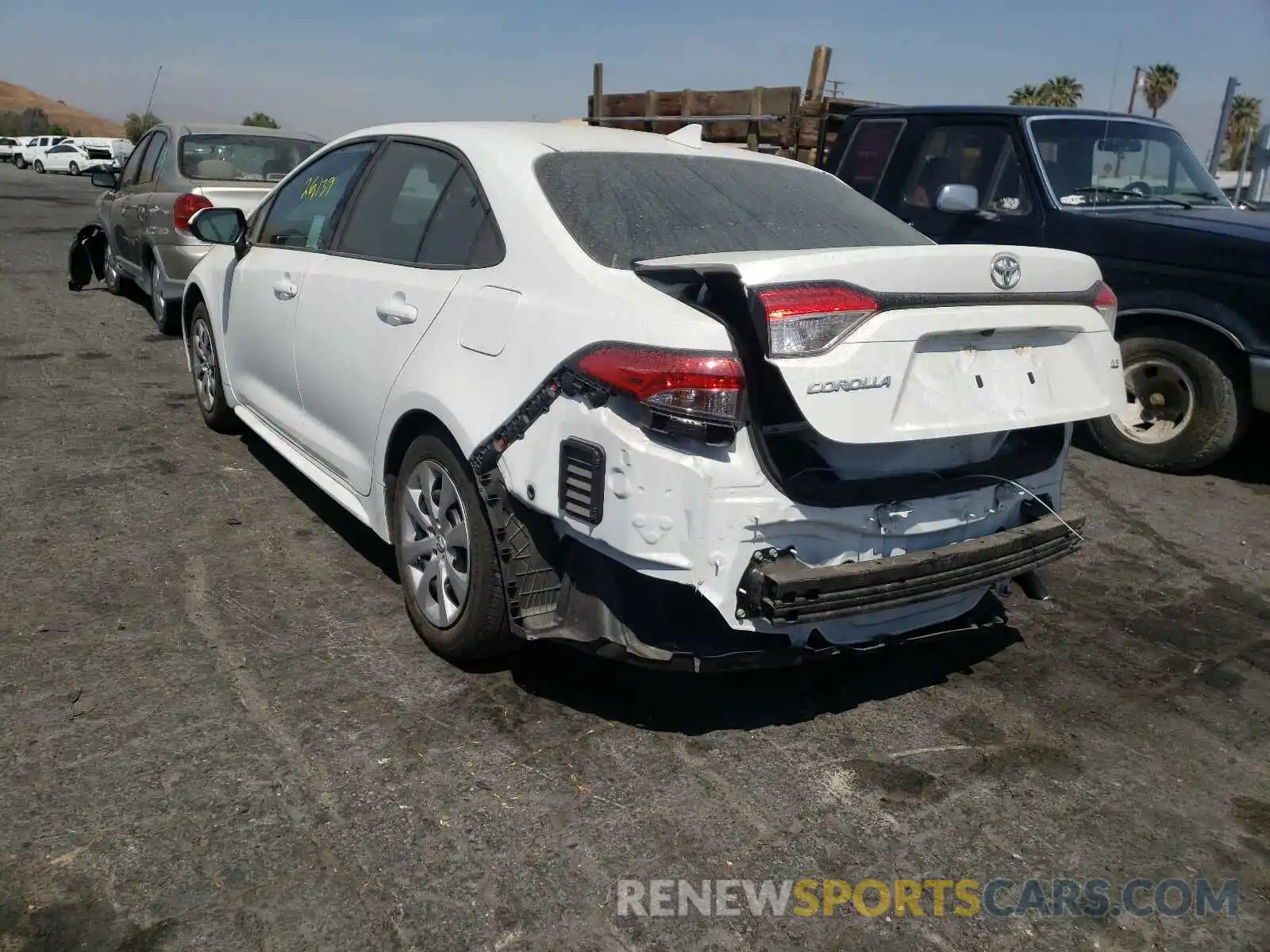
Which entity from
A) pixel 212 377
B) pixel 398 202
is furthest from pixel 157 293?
pixel 398 202

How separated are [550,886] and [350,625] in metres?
1.59

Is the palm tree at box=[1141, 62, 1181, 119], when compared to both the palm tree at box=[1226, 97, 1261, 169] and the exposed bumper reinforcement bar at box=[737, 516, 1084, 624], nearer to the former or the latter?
the palm tree at box=[1226, 97, 1261, 169]

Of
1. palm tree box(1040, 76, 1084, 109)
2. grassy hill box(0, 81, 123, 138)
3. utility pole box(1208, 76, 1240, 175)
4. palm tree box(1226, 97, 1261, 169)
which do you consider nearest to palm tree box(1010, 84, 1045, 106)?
palm tree box(1040, 76, 1084, 109)

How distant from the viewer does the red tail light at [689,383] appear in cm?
269

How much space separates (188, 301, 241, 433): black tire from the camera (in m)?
5.73

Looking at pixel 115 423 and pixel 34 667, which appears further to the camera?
pixel 115 423

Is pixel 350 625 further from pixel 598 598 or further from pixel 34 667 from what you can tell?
pixel 598 598

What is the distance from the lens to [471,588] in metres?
3.32

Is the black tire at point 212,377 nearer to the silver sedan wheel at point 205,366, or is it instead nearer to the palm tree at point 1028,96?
the silver sedan wheel at point 205,366

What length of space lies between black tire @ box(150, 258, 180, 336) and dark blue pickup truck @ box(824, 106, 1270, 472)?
5.49m

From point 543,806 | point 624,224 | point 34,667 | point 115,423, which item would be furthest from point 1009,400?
point 115,423

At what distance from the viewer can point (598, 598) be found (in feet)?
9.85

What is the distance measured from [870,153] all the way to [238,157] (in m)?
4.98

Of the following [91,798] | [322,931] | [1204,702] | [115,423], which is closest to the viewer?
[322,931]
